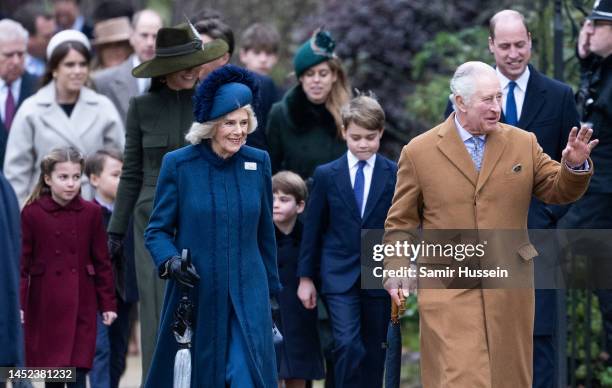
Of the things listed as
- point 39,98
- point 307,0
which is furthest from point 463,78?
point 307,0

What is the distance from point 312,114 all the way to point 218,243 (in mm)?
2430

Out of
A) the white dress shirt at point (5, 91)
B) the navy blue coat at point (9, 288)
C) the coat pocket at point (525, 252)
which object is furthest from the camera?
the white dress shirt at point (5, 91)

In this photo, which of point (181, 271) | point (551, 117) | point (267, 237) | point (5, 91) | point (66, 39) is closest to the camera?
point (181, 271)

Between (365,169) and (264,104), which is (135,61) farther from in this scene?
(365,169)

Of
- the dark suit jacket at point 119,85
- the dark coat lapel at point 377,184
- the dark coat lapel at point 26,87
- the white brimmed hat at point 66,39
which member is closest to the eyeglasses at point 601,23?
the dark coat lapel at point 377,184

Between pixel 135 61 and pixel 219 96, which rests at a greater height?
pixel 135 61

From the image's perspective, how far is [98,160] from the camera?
10047mm

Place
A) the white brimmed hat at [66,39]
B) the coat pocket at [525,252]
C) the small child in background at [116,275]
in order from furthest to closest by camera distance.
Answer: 1. the white brimmed hat at [66,39]
2. the small child in background at [116,275]
3. the coat pocket at [525,252]

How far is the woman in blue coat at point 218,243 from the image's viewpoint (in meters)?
7.84

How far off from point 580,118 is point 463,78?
188 cm

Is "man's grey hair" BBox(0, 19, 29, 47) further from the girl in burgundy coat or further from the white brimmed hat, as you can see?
the girl in burgundy coat

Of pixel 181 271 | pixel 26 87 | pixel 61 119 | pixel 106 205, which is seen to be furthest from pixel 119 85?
pixel 181 271

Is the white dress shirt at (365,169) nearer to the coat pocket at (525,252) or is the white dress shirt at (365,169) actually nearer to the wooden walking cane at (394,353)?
the wooden walking cane at (394,353)

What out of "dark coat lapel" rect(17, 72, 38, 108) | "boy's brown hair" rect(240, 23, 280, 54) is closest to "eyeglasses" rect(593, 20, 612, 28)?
"boy's brown hair" rect(240, 23, 280, 54)
